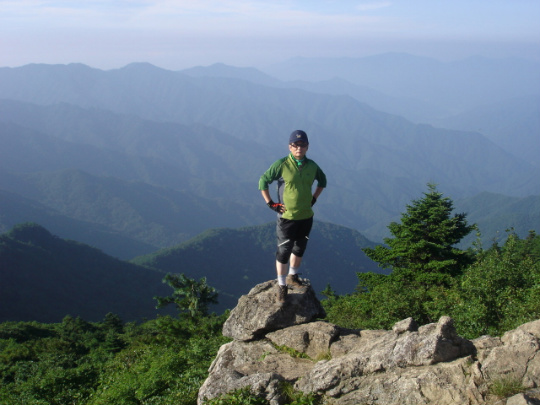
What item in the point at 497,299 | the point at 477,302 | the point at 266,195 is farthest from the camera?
the point at 497,299

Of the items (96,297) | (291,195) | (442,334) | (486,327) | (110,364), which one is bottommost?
(96,297)

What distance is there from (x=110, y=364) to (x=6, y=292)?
8875cm

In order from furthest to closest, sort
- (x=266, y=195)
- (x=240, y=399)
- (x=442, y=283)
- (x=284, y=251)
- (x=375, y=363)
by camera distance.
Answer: (x=442, y=283) < (x=284, y=251) < (x=266, y=195) < (x=375, y=363) < (x=240, y=399)

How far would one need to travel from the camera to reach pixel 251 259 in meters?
161

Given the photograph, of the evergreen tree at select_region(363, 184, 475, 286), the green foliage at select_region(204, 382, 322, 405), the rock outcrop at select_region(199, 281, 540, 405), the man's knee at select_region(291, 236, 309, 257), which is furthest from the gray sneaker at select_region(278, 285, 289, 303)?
the evergreen tree at select_region(363, 184, 475, 286)

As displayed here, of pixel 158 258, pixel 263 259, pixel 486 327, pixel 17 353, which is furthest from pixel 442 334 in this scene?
pixel 263 259

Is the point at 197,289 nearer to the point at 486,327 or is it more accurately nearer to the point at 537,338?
the point at 486,327

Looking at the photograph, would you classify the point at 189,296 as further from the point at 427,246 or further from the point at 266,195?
the point at 266,195

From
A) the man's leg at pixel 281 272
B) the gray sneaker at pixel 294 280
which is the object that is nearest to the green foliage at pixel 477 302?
the gray sneaker at pixel 294 280

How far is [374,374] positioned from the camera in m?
8.62

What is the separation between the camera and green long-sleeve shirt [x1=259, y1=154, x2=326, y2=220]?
10305 millimetres

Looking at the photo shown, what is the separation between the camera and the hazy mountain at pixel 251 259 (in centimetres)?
13988

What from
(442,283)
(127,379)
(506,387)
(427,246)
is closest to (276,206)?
(506,387)

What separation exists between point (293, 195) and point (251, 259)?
498 feet
